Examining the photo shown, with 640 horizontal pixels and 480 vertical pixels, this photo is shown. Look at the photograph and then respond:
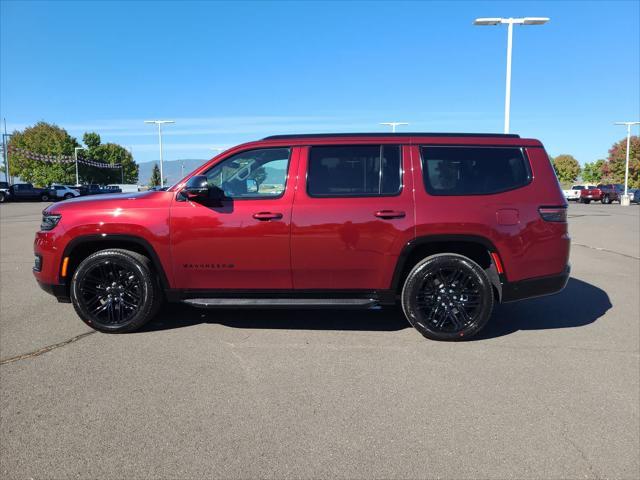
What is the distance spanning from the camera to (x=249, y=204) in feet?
14.5

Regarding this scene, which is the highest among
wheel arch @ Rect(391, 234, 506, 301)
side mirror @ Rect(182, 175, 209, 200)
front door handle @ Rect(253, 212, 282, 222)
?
side mirror @ Rect(182, 175, 209, 200)

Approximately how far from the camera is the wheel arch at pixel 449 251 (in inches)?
171

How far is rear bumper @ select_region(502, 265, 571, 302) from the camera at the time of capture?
4414 millimetres

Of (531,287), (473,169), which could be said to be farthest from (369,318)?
(473,169)

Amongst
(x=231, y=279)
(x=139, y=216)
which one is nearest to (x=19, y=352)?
(x=139, y=216)

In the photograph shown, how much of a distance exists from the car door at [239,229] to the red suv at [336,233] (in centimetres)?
1

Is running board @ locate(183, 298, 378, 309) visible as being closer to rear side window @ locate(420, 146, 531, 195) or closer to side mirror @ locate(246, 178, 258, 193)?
side mirror @ locate(246, 178, 258, 193)

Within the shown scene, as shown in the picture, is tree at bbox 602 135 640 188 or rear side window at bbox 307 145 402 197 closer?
rear side window at bbox 307 145 402 197

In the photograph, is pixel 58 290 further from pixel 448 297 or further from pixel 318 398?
pixel 448 297

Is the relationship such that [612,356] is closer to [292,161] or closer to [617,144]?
[292,161]

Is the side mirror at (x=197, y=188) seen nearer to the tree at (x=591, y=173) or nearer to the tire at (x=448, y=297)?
the tire at (x=448, y=297)

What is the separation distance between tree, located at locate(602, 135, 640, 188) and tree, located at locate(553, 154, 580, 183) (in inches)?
1052

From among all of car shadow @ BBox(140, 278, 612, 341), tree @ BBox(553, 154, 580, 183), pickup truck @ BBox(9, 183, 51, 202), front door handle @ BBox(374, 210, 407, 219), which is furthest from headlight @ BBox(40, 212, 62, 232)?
tree @ BBox(553, 154, 580, 183)

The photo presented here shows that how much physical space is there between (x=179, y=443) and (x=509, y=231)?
A: 324cm
